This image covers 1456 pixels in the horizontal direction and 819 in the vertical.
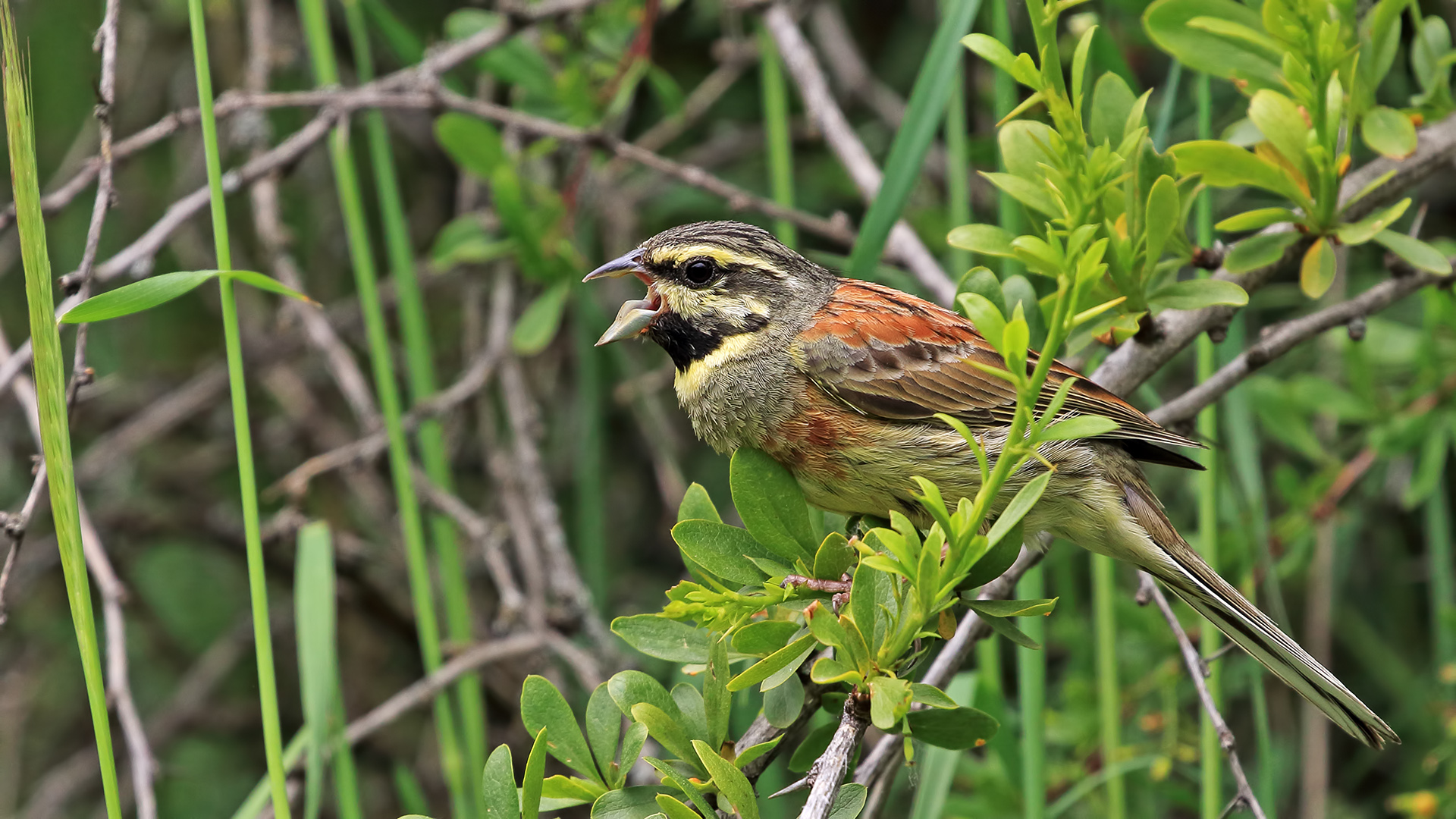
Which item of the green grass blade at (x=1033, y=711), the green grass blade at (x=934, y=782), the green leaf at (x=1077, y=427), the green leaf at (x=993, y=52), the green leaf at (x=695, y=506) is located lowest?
the green grass blade at (x=934, y=782)

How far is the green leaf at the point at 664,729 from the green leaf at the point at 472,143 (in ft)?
7.20

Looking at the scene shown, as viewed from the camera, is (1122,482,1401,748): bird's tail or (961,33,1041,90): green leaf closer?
(961,33,1041,90): green leaf

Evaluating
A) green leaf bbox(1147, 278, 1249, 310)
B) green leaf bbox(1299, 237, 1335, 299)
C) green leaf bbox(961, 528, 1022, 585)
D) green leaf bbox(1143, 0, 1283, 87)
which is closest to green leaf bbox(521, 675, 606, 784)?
green leaf bbox(961, 528, 1022, 585)

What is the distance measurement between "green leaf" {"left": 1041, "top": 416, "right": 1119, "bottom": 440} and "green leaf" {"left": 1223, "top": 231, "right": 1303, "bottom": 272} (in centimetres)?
97

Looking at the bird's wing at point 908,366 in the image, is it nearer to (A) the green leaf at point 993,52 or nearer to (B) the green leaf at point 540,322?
(A) the green leaf at point 993,52

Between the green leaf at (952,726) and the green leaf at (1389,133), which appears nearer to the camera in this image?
the green leaf at (952,726)

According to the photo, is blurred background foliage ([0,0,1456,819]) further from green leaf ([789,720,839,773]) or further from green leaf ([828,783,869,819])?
green leaf ([828,783,869,819])

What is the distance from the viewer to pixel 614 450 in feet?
17.3

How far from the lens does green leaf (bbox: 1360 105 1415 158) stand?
7.90 feet

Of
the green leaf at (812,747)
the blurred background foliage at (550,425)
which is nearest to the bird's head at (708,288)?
the blurred background foliage at (550,425)

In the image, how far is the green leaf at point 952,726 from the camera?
1.90 m

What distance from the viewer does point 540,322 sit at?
3732 mm

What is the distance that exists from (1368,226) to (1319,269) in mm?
124

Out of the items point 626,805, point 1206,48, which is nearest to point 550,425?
point 1206,48
